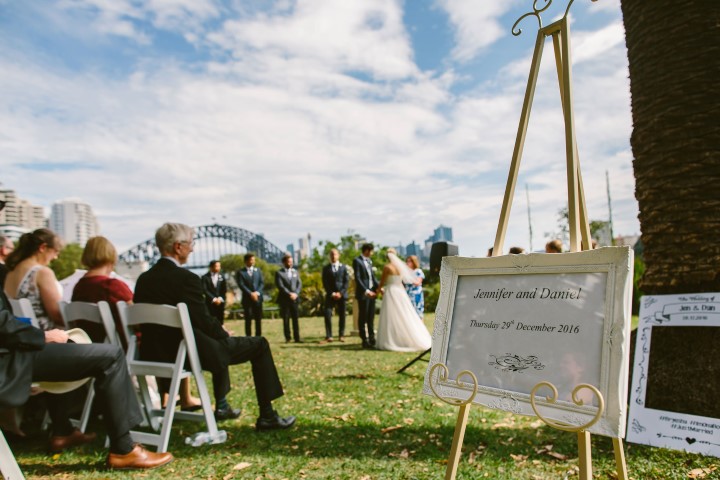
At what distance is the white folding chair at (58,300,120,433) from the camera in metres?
4.48

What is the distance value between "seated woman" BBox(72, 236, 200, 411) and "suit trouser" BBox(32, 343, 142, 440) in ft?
3.98

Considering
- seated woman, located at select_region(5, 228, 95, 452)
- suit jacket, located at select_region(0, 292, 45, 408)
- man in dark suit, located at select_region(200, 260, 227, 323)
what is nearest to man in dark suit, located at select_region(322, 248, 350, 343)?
man in dark suit, located at select_region(200, 260, 227, 323)

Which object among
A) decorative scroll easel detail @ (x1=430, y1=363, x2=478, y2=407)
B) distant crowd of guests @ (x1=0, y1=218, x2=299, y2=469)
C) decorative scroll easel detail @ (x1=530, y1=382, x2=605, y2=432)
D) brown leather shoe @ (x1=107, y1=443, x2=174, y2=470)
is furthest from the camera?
brown leather shoe @ (x1=107, y1=443, x2=174, y2=470)

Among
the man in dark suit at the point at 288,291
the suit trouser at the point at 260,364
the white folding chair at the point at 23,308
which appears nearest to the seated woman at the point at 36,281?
the white folding chair at the point at 23,308

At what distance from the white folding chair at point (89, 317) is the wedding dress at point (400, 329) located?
627cm

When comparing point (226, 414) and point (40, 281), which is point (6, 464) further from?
point (226, 414)

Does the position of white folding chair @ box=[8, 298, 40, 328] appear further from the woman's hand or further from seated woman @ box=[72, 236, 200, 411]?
the woman's hand

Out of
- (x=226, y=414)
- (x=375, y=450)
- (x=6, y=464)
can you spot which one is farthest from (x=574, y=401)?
(x=226, y=414)

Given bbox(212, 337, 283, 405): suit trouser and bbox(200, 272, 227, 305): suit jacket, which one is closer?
bbox(212, 337, 283, 405): suit trouser

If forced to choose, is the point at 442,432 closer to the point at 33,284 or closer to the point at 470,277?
the point at 470,277

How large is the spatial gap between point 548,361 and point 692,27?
2917mm

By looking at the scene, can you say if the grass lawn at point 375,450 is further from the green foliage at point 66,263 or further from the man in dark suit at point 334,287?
the green foliage at point 66,263

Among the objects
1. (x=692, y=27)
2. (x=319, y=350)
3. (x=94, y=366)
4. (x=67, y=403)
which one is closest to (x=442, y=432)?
(x=94, y=366)

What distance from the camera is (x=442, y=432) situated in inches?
174
